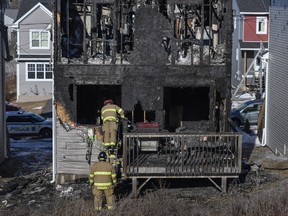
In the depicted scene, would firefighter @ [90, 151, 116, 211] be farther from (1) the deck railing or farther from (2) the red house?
(2) the red house

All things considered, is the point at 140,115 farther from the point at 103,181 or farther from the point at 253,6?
the point at 253,6

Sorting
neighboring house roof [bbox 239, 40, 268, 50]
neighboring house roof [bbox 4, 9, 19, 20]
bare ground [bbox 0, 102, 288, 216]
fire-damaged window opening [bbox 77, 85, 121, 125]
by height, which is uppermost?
neighboring house roof [bbox 4, 9, 19, 20]

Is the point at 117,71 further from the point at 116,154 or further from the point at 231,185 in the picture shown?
the point at 231,185

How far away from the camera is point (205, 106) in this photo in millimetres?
21297

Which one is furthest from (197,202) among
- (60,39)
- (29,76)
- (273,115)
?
(29,76)

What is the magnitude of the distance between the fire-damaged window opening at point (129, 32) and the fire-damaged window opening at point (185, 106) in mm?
1833

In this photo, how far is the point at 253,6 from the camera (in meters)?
49.4

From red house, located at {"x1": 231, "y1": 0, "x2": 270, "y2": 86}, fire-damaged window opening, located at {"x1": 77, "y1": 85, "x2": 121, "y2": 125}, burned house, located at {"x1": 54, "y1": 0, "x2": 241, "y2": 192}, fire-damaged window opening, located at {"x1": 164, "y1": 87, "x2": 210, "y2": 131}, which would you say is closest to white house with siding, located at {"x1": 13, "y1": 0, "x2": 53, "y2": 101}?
red house, located at {"x1": 231, "y1": 0, "x2": 270, "y2": 86}

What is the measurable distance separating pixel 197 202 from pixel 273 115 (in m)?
8.52

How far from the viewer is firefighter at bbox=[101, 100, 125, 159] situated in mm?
17422

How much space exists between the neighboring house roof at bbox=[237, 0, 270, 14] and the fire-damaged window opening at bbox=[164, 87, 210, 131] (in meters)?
28.7

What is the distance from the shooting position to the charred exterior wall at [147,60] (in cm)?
1870

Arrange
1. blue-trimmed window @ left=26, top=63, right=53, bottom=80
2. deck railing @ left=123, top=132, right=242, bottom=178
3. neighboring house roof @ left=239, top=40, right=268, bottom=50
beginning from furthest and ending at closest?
neighboring house roof @ left=239, top=40, right=268, bottom=50 → blue-trimmed window @ left=26, top=63, right=53, bottom=80 → deck railing @ left=123, top=132, right=242, bottom=178

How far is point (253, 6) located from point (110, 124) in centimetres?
3425
